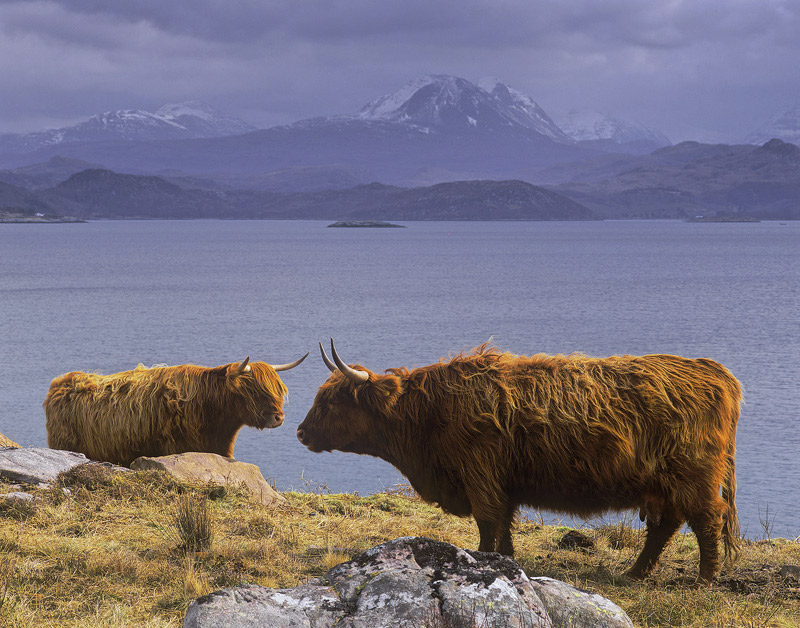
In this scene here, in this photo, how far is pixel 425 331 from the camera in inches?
1630

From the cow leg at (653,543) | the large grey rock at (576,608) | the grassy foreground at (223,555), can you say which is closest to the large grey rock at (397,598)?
the large grey rock at (576,608)

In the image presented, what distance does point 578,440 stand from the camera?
18.8 ft

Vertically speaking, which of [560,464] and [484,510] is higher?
[560,464]

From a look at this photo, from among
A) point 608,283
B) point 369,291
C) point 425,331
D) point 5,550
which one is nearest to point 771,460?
point 5,550

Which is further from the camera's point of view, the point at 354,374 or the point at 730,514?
the point at 354,374

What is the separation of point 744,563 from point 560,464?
1938 mm

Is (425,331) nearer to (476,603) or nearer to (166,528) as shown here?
(166,528)

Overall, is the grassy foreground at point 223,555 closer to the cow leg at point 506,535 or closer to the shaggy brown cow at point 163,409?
the cow leg at point 506,535

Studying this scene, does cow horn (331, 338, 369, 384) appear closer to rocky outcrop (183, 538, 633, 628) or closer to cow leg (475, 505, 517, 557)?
cow leg (475, 505, 517, 557)

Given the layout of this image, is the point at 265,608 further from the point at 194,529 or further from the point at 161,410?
the point at 161,410

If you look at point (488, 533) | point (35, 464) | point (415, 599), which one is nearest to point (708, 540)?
point (488, 533)

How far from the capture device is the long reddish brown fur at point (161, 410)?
8828 mm

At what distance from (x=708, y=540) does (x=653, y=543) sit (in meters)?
0.39

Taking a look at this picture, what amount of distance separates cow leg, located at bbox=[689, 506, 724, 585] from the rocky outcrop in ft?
6.53
